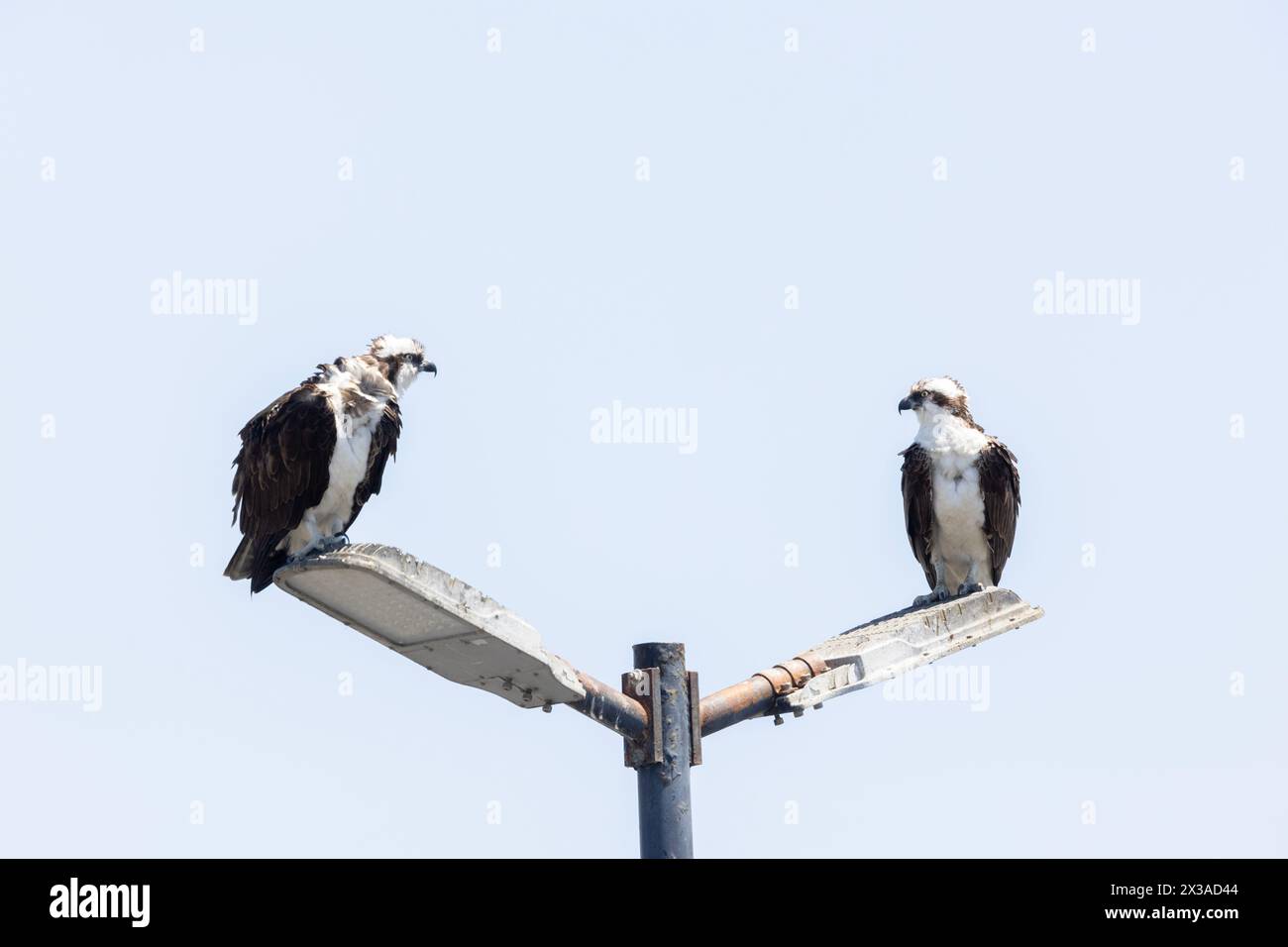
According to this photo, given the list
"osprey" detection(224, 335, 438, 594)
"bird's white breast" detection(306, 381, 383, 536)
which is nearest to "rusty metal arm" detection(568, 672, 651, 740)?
"osprey" detection(224, 335, 438, 594)

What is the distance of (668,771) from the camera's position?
7.30 metres

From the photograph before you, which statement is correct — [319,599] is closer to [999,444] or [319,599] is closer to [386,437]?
[386,437]

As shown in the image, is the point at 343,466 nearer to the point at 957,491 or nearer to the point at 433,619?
the point at 433,619

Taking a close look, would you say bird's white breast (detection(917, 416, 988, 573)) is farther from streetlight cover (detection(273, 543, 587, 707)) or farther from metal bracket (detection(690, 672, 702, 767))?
streetlight cover (detection(273, 543, 587, 707))

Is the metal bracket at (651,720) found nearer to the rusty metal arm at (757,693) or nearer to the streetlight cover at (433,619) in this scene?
the rusty metal arm at (757,693)

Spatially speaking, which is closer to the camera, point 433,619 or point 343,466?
point 433,619

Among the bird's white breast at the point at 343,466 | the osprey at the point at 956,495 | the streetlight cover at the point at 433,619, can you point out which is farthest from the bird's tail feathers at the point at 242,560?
the osprey at the point at 956,495

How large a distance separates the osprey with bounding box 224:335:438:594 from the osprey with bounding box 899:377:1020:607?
4.27m

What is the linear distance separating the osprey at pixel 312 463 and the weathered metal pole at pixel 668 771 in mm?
2945

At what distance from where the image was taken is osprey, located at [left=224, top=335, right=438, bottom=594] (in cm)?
984

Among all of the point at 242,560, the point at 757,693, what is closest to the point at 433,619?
the point at 757,693

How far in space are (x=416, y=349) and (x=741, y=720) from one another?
4.13 metres

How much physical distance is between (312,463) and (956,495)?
5.03 metres

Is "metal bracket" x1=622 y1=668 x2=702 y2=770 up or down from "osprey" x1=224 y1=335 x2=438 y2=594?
down
